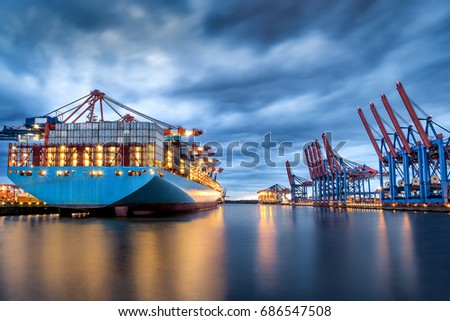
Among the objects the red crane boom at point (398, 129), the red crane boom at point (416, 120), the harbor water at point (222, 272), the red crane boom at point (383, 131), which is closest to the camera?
the harbor water at point (222, 272)

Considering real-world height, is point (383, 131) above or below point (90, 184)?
above

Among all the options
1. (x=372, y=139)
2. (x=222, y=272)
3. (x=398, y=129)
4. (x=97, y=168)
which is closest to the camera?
(x=222, y=272)

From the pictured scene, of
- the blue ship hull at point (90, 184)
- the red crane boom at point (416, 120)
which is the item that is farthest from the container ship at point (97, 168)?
the red crane boom at point (416, 120)

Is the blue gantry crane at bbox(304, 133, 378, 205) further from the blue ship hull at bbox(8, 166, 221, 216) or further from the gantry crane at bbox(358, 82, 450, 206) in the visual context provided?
the blue ship hull at bbox(8, 166, 221, 216)

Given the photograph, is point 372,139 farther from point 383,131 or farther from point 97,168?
point 97,168

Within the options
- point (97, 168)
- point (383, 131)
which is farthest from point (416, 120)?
point (97, 168)

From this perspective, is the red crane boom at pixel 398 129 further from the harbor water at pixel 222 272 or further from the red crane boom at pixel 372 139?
the harbor water at pixel 222 272

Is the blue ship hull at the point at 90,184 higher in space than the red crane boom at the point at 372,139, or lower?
lower

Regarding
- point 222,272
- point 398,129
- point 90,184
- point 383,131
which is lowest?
point 222,272

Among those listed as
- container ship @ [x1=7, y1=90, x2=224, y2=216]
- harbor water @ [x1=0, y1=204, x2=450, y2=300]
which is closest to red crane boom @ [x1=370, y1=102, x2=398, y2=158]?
container ship @ [x1=7, y1=90, x2=224, y2=216]

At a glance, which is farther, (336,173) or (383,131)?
(336,173)

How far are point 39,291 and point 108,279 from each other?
1840 mm
